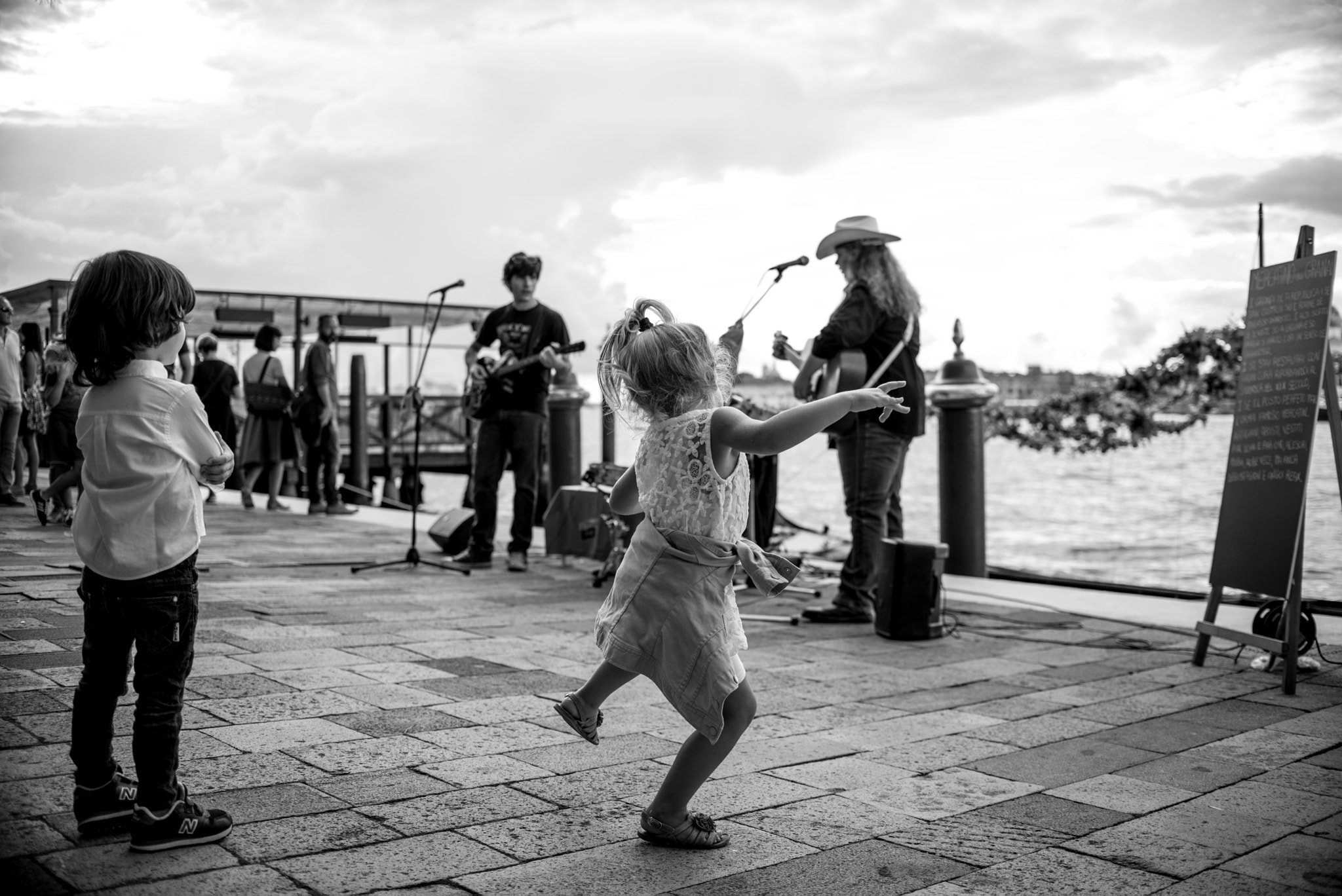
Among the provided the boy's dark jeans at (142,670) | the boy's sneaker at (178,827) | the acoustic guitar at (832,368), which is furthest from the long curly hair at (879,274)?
the boy's sneaker at (178,827)

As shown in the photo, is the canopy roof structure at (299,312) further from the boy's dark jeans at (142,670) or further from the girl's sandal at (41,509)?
the boy's dark jeans at (142,670)

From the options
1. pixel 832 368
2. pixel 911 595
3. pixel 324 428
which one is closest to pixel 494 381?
pixel 832 368

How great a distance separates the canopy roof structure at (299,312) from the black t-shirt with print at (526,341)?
9.77m

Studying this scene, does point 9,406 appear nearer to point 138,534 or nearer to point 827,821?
point 138,534

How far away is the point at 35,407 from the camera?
1027 cm

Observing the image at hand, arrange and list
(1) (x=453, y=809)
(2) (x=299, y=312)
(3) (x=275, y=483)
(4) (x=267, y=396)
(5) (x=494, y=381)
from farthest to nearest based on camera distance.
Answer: (2) (x=299, y=312) → (3) (x=275, y=483) → (4) (x=267, y=396) → (5) (x=494, y=381) → (1) (x=453, y=809)

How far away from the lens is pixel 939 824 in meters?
2.89

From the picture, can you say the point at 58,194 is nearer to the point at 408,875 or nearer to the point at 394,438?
the point at 408,875

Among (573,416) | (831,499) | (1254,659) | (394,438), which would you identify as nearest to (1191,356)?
(1254,659)

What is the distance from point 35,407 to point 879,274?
25.6ft

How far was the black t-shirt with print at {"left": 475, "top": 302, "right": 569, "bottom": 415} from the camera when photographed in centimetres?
738

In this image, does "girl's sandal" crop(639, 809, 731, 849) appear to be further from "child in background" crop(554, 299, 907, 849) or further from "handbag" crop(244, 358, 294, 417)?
"handbag" crop(244, 358, 294, 417)

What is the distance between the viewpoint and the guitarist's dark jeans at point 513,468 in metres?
7.44

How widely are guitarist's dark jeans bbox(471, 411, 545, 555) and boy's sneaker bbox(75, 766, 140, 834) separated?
4826mm
